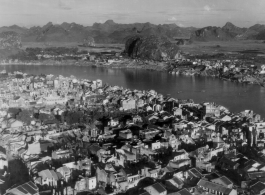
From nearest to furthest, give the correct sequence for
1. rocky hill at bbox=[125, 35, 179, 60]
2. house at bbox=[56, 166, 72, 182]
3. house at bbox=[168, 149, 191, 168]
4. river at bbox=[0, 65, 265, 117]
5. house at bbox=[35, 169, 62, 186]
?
house at bbox=[35, 169, 62, 186]
house at bbox=[56, 166, 72, 182]
house at bbox=[168, 149, 191, 168]
river at bbox=[0, 65, 265, 117]
rocky hill at bbox=[125, 35, 179, 60]

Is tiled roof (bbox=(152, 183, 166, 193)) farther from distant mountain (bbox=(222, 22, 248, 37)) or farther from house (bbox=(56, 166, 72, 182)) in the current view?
distant mountain (bbox=(222, 22, 248, 37))

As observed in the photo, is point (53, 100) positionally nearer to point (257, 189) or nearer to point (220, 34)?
point (257, 189)

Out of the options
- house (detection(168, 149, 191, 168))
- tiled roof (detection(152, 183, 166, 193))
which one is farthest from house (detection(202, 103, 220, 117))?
tiled roof (detection(152, 183, 166, 193))

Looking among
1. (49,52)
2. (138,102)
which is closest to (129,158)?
(138,102)

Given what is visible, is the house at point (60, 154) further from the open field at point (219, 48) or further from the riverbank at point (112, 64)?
the open field at point (219, 48)

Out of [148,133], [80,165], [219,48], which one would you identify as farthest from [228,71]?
[219,48]

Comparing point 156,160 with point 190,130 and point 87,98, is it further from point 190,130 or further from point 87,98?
point 87,98
